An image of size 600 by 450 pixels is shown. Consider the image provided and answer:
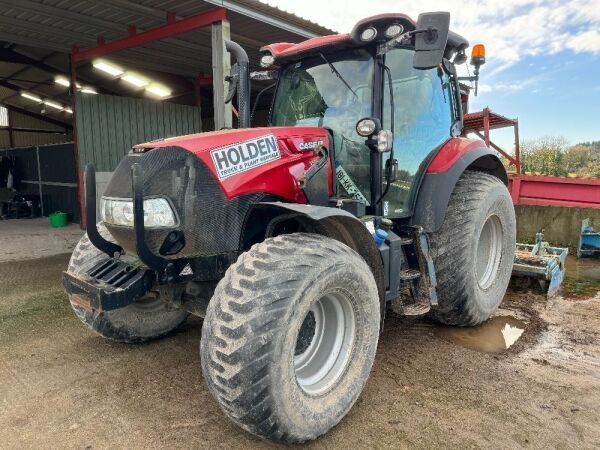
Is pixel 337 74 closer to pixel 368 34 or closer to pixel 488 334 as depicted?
pixel 368 34

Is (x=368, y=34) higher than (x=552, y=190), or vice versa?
(x=368, y=34)

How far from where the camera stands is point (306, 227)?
2.74 meters

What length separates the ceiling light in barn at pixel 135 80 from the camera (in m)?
12.4

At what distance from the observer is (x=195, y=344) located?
3504 millimetres

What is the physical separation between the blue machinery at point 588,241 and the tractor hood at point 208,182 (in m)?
5.78

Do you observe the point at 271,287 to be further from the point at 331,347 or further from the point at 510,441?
the point at 510,441

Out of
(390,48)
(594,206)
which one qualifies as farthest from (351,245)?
(594,206)

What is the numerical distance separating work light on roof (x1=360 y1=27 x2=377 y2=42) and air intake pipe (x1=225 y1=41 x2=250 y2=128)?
826 mm

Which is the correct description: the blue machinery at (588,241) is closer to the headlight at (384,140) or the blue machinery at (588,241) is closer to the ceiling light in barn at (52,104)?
the headlight at (384,140)

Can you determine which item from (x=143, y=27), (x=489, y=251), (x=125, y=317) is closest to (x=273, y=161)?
(x=125, y=317)

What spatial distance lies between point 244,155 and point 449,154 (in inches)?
69.2

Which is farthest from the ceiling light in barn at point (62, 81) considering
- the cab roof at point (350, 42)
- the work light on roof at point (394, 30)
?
the work light on roof at point (394, 30)

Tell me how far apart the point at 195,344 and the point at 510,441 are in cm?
220

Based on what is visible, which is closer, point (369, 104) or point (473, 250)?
point (369, 104)
